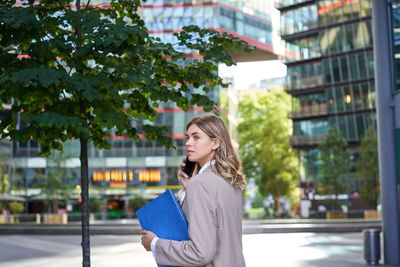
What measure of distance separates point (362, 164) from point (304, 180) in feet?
45.5

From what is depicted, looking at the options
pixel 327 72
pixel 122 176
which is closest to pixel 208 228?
pixel 122 176

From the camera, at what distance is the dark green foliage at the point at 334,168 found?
4897 centimetres

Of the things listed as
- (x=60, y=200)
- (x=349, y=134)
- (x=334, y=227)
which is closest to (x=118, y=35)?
(x=334, y=227)

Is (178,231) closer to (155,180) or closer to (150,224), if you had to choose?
(150,224)

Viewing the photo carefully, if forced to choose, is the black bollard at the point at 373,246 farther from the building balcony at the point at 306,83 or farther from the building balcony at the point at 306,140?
the building balcony at the point at 306,83

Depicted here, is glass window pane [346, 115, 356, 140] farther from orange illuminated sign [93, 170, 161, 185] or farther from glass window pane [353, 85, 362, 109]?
orange illuminated sign [93, 170, 161, 185]

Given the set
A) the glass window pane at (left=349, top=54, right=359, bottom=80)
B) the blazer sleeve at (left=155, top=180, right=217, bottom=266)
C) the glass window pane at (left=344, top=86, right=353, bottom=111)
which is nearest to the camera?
the blazer sleeve at (left=155, top=180, right=217, bottom=266)

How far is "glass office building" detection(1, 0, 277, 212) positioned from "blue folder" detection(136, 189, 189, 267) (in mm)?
58844

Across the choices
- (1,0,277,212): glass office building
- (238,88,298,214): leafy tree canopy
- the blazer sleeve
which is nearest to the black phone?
the blazer sleeve

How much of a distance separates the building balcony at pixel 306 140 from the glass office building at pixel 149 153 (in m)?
9.69

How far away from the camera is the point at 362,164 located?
50469mm

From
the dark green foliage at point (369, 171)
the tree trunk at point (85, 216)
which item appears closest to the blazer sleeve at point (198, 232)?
the tree trunk at point (85, 216)

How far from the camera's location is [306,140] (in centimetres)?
6500

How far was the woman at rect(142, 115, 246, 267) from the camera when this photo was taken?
10.3ft
